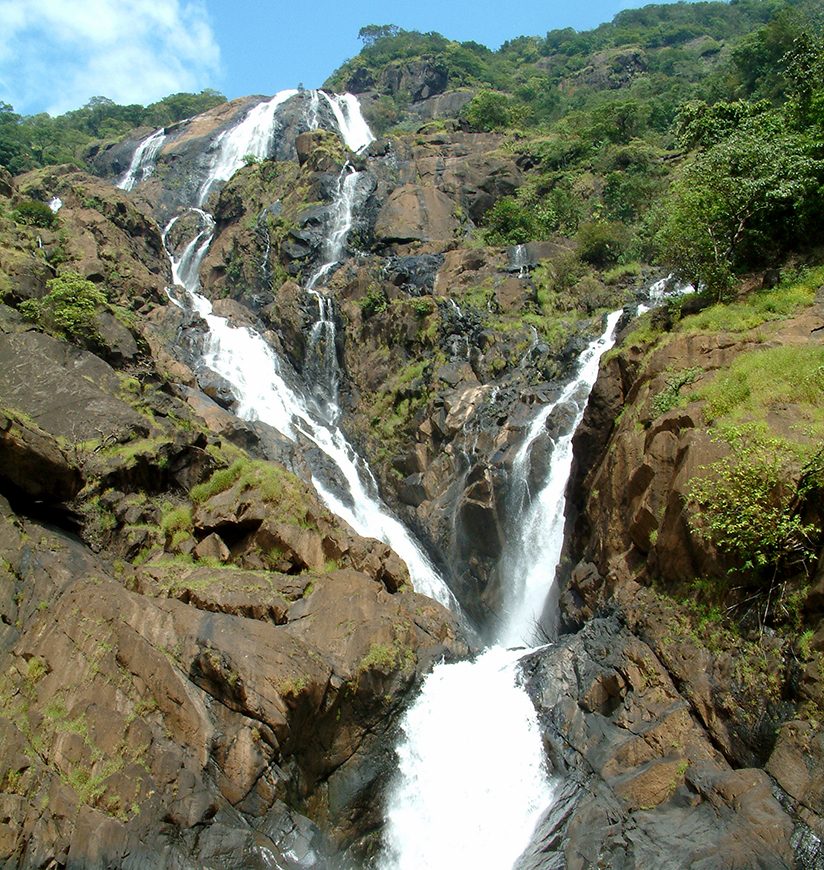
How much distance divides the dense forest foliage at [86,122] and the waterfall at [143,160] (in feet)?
20.4

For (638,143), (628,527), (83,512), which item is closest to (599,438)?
(628,527)

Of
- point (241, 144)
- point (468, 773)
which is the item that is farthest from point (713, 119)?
point (241, 144)

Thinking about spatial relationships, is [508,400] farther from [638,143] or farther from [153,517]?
[638,143]

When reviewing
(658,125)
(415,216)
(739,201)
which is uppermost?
(658,125)

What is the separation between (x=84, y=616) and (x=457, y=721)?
26.6 feet

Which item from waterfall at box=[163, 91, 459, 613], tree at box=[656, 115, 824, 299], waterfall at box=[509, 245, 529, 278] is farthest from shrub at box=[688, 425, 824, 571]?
waterfall at box=[509, 245, 529, 278]

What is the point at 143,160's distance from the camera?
64.6 metres

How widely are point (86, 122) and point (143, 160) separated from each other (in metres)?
30.7

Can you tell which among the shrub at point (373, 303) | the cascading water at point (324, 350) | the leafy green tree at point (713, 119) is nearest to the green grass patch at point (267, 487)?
the cascading water at point (324, 350)

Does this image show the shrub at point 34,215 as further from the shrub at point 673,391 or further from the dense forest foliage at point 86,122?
the dense forest foliage at point 86,122

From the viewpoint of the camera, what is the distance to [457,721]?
49.4 feet

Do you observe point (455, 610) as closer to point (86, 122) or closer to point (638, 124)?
point (638, 124)

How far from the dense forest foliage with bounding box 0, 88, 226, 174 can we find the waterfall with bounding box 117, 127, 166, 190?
621cm

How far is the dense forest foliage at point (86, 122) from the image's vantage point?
71250mm
